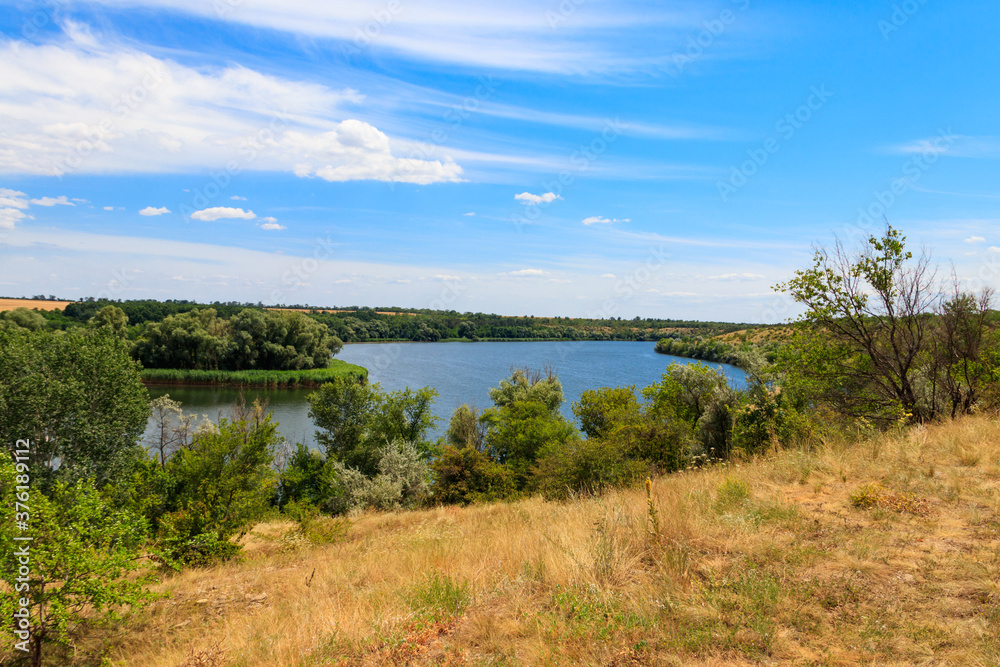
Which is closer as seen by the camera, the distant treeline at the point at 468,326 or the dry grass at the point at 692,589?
the dry grass at the point at 692,589

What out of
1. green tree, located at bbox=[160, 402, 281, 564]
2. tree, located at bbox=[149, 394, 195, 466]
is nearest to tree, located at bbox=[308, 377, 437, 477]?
tree, located at bbox=[149, 394, 195, 466]

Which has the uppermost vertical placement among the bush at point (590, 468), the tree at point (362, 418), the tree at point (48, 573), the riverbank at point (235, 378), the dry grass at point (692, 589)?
the dry grass at point (692, 589)

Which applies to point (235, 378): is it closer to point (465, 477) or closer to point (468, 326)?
point (465, 477)

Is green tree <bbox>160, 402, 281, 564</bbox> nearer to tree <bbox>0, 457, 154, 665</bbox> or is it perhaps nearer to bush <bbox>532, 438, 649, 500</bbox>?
tree <bbox>0, 457, 154, 665</bbox>

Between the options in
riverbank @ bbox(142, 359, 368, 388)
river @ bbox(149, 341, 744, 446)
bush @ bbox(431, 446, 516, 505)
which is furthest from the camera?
riverbank @ bbox(142, 359, 368, 388)

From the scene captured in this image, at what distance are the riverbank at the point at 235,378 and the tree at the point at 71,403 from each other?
4216 centimetres

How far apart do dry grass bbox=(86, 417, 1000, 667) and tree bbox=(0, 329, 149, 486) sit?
596 inches

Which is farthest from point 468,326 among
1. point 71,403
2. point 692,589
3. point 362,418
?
point 692,589

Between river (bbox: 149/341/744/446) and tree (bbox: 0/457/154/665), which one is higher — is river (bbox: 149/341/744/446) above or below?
below

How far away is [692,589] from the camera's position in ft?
→ 14.7

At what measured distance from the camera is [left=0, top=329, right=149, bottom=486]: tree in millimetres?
18281

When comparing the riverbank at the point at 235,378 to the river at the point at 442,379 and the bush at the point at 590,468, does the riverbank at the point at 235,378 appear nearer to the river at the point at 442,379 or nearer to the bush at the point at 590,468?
the river at the point at 442,379

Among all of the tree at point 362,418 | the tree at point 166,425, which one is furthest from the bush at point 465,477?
the tree at point 166,425

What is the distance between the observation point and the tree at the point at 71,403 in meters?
18.3
